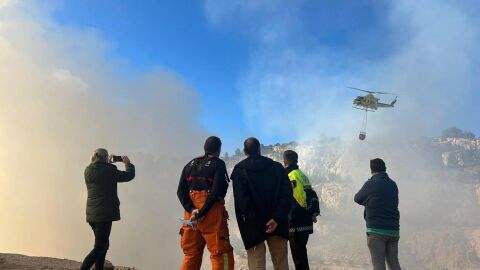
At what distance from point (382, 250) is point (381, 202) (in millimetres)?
687

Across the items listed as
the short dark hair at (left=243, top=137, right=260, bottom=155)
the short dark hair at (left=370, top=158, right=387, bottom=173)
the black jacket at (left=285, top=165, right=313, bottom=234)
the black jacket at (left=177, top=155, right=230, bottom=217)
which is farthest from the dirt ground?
the short dark hair at (left=370, top=158, right=387, bottom=173)

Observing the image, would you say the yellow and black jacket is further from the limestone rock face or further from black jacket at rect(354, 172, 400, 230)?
the limestone rock face

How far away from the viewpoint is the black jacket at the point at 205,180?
4637mm

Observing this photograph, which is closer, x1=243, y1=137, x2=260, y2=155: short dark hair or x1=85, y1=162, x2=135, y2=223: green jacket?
x1=243, y1=137, x2=260, y2=155: short dark hair

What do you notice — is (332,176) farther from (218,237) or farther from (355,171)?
(218,237)

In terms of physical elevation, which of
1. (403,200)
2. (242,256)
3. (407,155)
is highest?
(407,155)

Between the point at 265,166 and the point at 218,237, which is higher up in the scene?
the point at 265,166

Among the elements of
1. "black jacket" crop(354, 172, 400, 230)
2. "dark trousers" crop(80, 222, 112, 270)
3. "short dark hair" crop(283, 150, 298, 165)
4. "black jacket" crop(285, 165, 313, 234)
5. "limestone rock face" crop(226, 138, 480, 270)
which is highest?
"limestone rock face" crop(226, 138, 480, 270)

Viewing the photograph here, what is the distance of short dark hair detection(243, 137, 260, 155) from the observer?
16.2 ft

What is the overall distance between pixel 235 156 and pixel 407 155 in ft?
231

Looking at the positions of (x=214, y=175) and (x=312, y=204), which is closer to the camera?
(x=214, y=175)

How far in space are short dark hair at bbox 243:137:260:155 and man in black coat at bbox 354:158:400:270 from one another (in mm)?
2064

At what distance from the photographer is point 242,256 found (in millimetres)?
84125

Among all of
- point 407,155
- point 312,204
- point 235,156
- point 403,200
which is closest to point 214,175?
point 312,204
